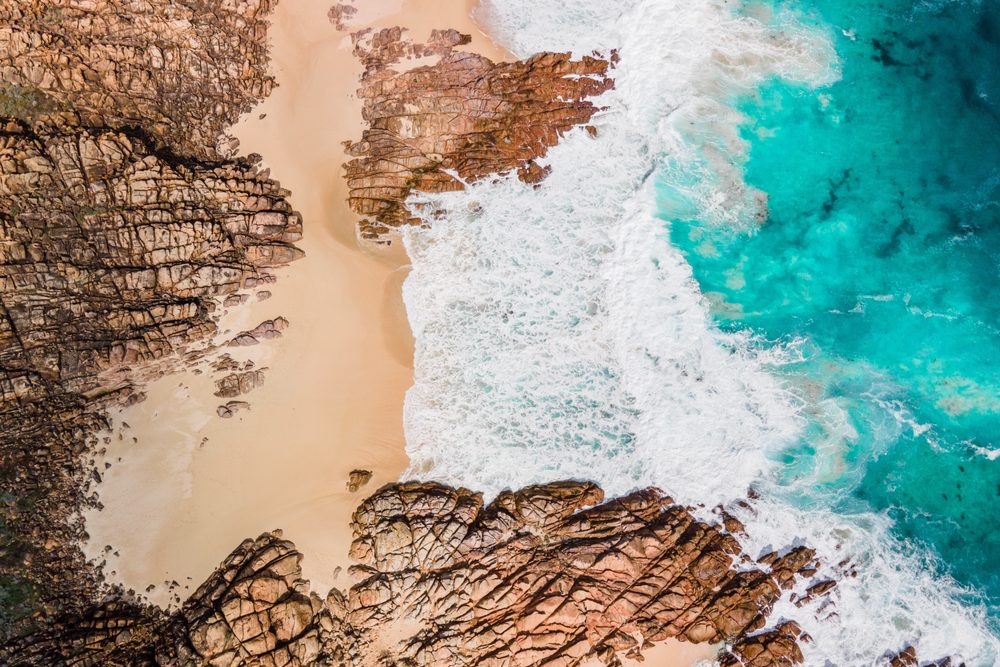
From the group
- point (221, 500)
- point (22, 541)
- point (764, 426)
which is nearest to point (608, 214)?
point (764, 426)

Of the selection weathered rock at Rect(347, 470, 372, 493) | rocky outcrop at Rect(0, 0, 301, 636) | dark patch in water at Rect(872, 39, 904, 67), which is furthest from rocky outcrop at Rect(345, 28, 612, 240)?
dark patch in water at Rect(872, 39, 904, 67)

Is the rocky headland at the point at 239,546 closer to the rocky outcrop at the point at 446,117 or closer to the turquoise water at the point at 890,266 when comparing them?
the rocky outcrop at the point at 446,117

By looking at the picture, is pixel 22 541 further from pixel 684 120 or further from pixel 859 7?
pixel 859 7

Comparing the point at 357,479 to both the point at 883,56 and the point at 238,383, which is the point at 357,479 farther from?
the point at 883,56

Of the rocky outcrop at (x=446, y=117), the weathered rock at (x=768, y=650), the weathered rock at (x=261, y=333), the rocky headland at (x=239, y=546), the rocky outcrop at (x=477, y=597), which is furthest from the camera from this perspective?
the rocky outcrop at (x=446, y=117)

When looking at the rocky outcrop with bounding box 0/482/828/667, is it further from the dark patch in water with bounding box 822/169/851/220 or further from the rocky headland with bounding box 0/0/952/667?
the dark patch in water with bounding box 822/169/851/220

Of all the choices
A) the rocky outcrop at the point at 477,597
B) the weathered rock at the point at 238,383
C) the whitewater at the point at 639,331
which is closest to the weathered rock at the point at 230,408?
the weathered rock at the point at 238,383

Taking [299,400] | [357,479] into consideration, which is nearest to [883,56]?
[357,479]
